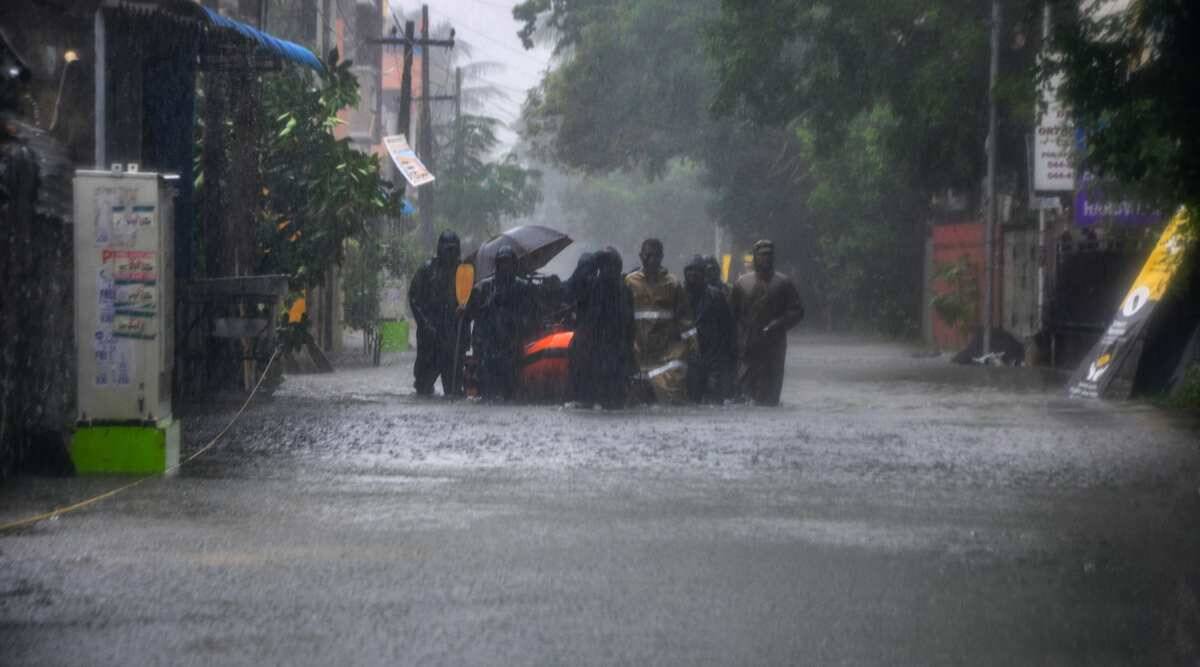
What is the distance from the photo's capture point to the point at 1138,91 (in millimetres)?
16453

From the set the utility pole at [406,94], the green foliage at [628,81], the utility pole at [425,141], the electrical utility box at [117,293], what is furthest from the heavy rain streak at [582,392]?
the green foliage at [628,81]

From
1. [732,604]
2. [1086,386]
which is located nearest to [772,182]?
[1086,386]

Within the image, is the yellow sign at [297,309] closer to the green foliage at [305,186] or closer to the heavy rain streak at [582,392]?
the heavy rain streak at [582,392]

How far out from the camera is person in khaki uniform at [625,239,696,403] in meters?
18.6

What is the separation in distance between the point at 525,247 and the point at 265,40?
5.44 meters

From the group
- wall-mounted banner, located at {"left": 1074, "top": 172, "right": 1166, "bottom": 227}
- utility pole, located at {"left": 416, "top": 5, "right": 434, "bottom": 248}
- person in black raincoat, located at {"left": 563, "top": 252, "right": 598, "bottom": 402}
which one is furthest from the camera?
utility pole, located at {"left": 416, "top": 5, "right": 434, "bottom": 248}

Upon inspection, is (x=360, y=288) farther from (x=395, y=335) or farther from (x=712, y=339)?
(x=712, y=339)

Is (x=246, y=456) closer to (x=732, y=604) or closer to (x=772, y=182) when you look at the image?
(x=732, y=604)

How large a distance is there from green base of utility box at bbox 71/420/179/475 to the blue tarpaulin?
6303 mm

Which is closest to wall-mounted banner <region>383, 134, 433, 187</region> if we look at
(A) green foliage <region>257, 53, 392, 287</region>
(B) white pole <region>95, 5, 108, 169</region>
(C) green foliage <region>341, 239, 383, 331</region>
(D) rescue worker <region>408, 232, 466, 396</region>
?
(C) green foliage <region>341, 239, 383, 331</region>

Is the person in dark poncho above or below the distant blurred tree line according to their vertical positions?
below

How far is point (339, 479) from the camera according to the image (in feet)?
37.0

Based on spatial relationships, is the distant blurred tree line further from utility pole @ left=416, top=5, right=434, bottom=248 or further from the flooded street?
the flooded street

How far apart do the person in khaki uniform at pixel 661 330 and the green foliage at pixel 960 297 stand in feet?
56.0
